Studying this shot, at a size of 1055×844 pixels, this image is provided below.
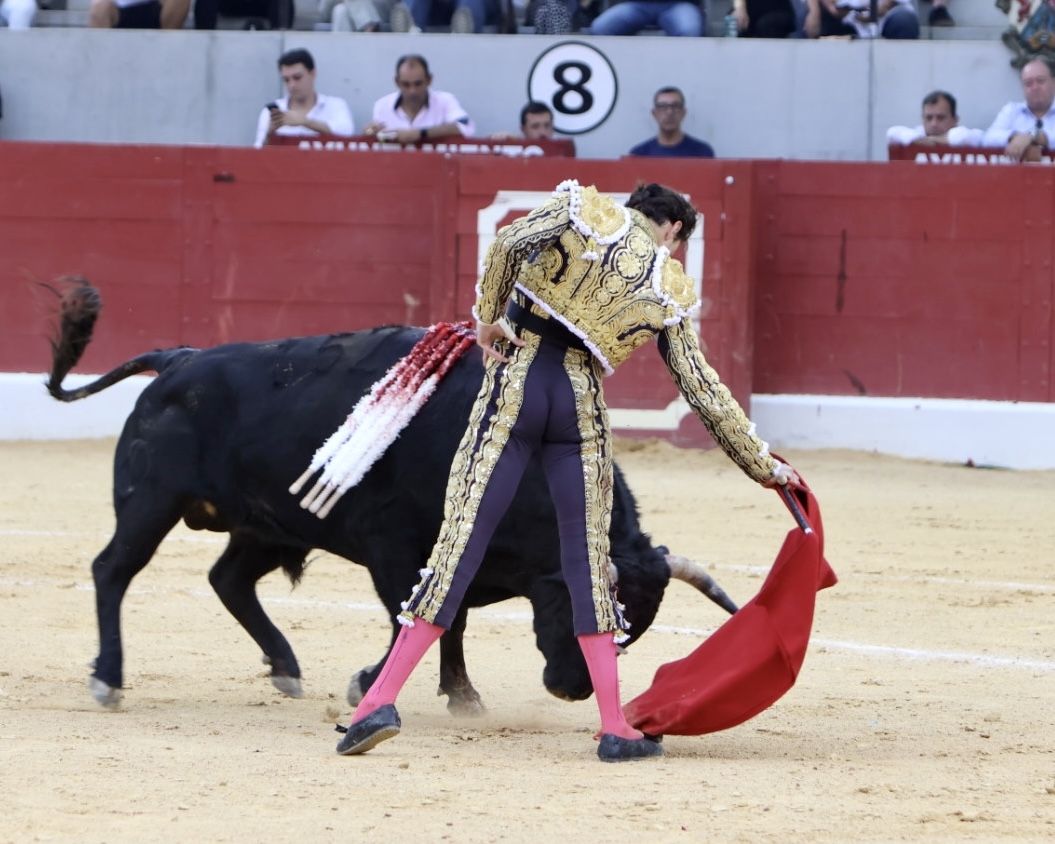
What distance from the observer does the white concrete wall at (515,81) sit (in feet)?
31.0

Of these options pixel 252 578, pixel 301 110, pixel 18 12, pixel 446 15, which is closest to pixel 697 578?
pixel 252 578

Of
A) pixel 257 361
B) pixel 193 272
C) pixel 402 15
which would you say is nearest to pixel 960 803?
pixel 257 361

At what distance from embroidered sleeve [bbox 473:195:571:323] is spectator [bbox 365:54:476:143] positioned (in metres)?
5.61

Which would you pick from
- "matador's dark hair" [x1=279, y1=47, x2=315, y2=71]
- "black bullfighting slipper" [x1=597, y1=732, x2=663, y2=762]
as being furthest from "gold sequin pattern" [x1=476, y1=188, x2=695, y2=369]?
"matador's dark hair" [x1=279, y1=47, x2=315, y2=71]

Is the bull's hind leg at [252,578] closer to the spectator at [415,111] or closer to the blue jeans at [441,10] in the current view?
the spectator at [415,111]

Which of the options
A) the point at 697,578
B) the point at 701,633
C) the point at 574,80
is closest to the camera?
the point at 697,578

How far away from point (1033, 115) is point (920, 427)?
5.33ft

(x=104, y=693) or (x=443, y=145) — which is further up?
(x=443, y=145)

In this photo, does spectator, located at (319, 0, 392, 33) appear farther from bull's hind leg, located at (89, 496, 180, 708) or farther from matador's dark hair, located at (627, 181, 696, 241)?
matador's dark hair, located at (627, 181, 696, 241)

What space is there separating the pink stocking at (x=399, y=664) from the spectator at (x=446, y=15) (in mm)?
6942

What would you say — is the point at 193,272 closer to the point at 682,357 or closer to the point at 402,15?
the point at 402,15

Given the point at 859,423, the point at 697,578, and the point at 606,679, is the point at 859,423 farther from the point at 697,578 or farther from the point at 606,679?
the point at 606,679

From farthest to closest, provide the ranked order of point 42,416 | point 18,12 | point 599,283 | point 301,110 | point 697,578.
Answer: point 18,12, point 301,110, point 42,416, point 697,578, point 599,283

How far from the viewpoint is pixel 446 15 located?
10078mm
